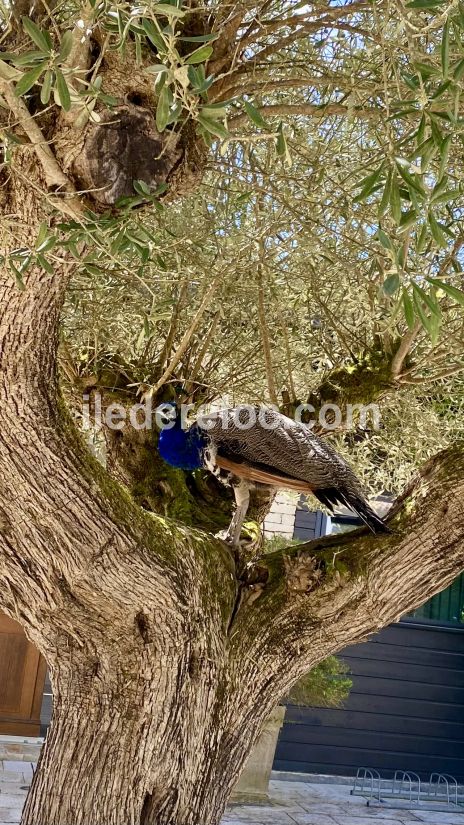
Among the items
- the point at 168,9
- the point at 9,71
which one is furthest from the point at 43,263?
the point at 168,9

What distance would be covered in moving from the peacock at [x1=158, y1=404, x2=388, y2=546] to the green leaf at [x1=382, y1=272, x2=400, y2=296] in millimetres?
1815

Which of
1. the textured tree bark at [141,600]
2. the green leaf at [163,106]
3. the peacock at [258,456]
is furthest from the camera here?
the peacock at [258,456]

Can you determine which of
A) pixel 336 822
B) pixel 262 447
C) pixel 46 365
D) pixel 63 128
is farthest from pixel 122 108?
pixel 336 822

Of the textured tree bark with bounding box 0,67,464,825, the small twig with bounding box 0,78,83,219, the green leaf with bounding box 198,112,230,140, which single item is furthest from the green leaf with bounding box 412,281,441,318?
the textured tree bark with bounding box 0,67,464,825

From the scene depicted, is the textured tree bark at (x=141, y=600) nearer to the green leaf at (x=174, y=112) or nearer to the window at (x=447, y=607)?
the green leaf at (x=174, y=112)

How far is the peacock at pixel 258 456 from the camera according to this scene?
13.6ft

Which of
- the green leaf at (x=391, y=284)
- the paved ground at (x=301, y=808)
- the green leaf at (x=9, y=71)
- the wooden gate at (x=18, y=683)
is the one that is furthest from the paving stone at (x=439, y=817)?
the green leaf at (x=9, y=71)

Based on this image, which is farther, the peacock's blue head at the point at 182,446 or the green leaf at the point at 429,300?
the peacock's blue head at the point at 182,446

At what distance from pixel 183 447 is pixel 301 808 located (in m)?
5.88

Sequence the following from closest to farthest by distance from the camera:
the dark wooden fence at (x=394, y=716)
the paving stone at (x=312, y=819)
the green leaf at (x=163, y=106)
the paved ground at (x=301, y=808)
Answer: the green leaf at (x=163, y=106) → the paved ground at (x=301, y=808) → the paving stone at (x=312, y=819) → the dark wooden fence at (x=394, y=716)

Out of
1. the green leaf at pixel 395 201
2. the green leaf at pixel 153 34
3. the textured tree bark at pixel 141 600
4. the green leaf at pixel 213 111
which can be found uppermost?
the green leaf at pixel 153 34

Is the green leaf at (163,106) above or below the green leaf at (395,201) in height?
above

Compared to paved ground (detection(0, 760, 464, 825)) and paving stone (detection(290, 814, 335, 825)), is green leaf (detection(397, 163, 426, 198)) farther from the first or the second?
paving stone (detection(290, 814, 335, 825))

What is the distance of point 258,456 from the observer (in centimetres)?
426
